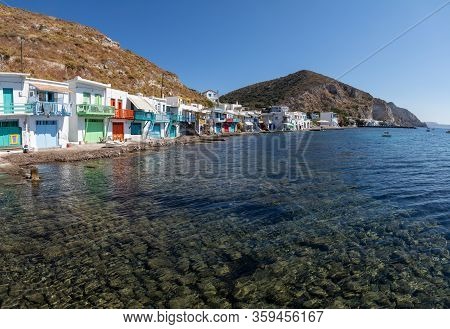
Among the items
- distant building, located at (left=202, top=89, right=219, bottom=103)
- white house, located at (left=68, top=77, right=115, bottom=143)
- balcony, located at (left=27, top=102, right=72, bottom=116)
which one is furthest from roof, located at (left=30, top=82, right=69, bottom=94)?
distant building, located at (left=202, top=89, right=219, bottom=103)

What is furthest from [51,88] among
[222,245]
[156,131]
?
[222,245]

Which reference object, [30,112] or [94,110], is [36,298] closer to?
[30,112]

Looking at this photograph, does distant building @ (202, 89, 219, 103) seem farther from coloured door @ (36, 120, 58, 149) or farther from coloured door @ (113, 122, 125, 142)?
coloured door @ (36, 120, 58, 149)

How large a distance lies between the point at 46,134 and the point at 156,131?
27869mm

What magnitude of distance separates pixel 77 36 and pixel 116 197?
10261cm

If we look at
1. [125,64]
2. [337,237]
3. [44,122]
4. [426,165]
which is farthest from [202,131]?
[337,237]

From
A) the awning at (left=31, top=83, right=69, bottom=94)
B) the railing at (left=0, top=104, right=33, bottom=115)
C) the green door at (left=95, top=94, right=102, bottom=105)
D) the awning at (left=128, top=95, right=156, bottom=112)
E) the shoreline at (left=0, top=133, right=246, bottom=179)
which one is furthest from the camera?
the awning at (left=128, top=95, right=156, bottom=112)

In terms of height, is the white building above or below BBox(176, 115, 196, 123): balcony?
below

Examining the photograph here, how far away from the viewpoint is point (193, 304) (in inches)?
325

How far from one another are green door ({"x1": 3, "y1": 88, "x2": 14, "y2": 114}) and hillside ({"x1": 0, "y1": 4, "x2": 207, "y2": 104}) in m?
35.0

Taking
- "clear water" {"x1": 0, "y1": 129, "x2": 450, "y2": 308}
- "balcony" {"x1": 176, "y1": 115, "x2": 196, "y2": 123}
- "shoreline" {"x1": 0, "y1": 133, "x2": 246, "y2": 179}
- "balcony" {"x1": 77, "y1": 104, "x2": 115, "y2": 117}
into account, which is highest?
"balcony" {"x1": 176, "y1": 115, "x2": 196, "y2": 123}

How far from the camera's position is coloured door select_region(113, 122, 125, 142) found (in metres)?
53.0

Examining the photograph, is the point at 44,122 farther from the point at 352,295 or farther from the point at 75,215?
the point at 352,295

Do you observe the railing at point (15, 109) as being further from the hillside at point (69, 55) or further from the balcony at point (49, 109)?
the hillside at point (69, 55)
